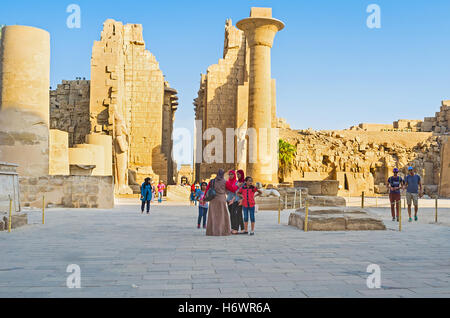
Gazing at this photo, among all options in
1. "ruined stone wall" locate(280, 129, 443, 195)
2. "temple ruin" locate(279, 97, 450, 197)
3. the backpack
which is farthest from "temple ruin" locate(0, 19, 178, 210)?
"ruined stone wall" locate(280, 129, 443, 195)

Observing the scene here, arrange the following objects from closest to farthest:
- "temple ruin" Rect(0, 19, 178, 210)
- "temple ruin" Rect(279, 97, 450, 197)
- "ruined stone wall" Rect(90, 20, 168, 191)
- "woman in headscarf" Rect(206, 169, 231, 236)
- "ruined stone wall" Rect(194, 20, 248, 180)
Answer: "woman in headscarf" Rect(206, 169, 231, 236), "temple ruin" Rect(0, 19, 178, 210), "ruined stone wall" Rect(90, 20, 168, 191), "ruined stone wall" Rect(194, 20, 248, 180), "temple ruin" Rect(279, 97, 450, 197)

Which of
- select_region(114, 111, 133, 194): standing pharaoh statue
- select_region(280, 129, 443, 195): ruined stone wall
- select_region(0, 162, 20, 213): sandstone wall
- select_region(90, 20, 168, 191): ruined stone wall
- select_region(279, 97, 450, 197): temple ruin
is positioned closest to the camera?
select_region(0, 162, 20, 213): sandstone wall

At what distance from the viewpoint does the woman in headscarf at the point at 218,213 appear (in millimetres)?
8367

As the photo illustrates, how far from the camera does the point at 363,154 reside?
47.7m

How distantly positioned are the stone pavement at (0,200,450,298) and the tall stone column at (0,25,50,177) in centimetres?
568

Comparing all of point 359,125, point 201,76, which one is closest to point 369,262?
point 201,76

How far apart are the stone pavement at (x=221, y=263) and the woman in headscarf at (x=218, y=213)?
29 centimetres

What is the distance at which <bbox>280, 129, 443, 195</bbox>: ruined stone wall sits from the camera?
44.6 m

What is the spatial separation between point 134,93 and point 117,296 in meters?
31.1

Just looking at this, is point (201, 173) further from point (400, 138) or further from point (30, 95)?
point (400, 138)

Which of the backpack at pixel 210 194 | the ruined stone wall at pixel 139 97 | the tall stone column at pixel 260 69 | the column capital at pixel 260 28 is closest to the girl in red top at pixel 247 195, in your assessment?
the backpack at pixel 210 194

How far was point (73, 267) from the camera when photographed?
4.80 meters

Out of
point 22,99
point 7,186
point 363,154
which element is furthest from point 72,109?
point 363,154

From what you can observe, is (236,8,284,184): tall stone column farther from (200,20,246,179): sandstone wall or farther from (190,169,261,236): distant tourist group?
(190,169,261,236): distant tourist group
